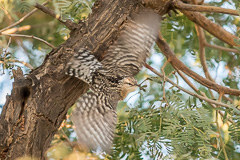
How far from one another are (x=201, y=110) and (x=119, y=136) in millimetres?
568

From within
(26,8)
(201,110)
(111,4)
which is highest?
(26,8)

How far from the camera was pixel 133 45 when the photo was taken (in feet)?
7.81

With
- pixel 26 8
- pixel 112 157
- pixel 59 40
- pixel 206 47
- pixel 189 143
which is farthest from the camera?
pixel 206 47

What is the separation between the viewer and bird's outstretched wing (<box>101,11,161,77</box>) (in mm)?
2279

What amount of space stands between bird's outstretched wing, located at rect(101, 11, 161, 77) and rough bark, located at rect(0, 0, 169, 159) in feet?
0.22

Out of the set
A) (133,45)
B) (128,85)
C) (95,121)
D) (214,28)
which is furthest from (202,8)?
(95,121)

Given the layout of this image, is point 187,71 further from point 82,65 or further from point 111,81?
point 82,65

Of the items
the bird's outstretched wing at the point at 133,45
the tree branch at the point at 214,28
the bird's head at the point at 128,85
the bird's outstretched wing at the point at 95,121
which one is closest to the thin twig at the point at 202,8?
the bird's outstretched wing at the point at 133,45

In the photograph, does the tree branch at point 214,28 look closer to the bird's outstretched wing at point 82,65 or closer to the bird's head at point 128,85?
the bird's head at point 128,85

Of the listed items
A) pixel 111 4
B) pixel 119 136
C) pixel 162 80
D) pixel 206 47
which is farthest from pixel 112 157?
pixel 206 47

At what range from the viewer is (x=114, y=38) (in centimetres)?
224

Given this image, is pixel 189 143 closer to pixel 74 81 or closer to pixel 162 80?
pixel 162 80

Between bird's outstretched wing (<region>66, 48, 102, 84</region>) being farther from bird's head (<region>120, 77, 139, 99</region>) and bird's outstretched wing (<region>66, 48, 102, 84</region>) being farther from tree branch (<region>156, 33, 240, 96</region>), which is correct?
tree branch (<region>156, 33, 240, 96</region>)

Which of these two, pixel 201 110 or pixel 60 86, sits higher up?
pixel 60 86
